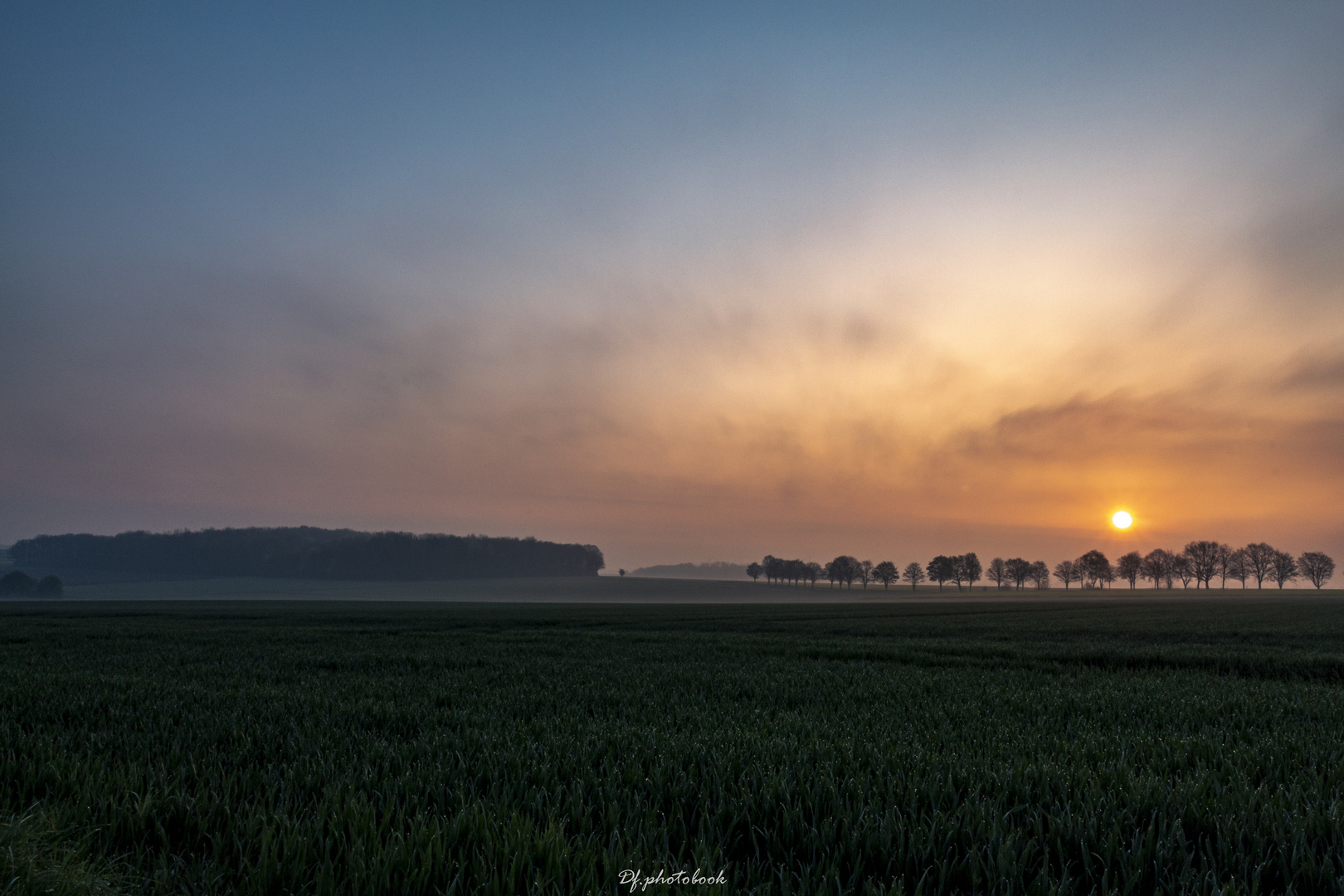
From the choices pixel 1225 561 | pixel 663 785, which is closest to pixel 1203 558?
pixel 1225 561

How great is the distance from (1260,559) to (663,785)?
841ft

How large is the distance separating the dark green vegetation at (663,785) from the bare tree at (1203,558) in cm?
23541

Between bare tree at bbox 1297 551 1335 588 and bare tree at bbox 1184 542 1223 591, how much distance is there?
73.4 ft

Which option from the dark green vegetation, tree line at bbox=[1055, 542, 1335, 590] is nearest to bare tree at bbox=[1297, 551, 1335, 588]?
tree line at bbox=[1055, 542, 1335, 590]

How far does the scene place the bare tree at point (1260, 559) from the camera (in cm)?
18675

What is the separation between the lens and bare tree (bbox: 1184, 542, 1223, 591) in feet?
626

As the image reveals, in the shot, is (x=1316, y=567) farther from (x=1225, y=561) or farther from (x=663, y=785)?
(x=663, y=785)

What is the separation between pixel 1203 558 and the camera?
19188 centimetres

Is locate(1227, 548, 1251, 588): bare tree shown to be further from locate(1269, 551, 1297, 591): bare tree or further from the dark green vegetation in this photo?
the dark green vegetation

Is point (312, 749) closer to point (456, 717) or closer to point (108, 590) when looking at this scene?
point (456, 717)

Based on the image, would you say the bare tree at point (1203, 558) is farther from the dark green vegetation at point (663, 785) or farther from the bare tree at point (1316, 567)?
the dark green vegetation at point (663, 785)

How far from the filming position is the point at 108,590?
161 metres

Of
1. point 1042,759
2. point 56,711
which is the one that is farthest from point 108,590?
point 1042,759

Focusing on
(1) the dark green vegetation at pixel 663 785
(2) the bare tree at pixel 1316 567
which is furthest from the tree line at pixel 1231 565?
(1) the dark green vegetation at pixel 663 785
